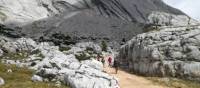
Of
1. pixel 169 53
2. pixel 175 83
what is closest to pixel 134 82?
pixel 175 83

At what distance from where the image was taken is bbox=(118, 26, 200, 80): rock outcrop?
65.7 m

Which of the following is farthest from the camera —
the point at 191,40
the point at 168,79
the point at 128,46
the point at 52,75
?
the point at 128,46

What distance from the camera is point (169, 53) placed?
70.2m

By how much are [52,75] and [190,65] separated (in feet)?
68.9

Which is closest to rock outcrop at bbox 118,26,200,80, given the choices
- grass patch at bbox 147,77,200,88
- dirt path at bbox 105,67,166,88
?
grass patch at bbox 147,77,200,88

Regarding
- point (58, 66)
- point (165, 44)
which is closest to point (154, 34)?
point (165, 44)

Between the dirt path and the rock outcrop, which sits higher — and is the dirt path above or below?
below

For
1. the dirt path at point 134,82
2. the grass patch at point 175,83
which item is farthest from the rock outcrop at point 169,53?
the dirt path at point 134,82

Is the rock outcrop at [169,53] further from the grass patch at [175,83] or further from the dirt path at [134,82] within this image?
the dirt path at [134,82]

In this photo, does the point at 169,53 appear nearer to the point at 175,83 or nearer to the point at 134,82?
the point at 175,83

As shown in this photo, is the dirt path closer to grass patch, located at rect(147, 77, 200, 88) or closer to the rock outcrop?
grass patch, located at rect(147, 77, 200, 88)

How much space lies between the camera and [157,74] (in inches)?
2719

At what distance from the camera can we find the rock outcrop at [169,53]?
216 ft

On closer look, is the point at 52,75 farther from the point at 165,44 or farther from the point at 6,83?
the point at 165,44
